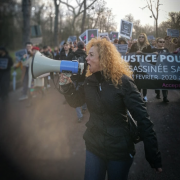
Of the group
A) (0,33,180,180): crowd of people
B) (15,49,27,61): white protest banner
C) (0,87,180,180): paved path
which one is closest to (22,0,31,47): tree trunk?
(15,49,27,61): white protest banner

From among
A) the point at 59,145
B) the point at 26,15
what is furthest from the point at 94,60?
the point at 26,15

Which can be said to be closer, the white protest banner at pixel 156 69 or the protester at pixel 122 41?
the white protest banner at pixel 156 69

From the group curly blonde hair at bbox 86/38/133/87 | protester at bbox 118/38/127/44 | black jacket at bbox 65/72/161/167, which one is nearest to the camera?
black jacket at bbox 65/72/161/167

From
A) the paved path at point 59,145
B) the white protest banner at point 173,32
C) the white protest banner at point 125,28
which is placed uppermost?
the white protest banner at point 125,28

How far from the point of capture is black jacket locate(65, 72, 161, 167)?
1499 mm

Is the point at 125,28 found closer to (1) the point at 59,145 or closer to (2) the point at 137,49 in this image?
(2) the point at 137,49

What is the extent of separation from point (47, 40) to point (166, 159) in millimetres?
27749

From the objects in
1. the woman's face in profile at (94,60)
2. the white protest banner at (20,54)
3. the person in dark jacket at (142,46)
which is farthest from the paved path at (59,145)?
the white protest banner at (20,54)

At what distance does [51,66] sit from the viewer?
1.87 meters

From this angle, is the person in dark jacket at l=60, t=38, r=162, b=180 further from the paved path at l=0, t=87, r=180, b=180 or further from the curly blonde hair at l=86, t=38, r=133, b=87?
the paved path at l=0, t=87, r=180, b=180

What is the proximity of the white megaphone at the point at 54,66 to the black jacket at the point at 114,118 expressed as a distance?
208 millimetres

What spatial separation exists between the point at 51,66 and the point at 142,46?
1205mm

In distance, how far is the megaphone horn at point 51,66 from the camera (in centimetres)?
179

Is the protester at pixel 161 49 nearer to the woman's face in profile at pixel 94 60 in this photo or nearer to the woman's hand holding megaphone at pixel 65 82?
the woman's face in profile at pixel 94 60
